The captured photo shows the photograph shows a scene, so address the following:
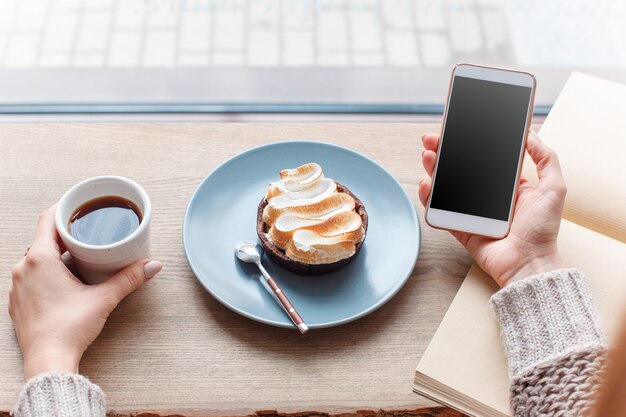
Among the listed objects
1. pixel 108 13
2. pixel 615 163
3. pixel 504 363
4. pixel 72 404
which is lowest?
pixel 108 13

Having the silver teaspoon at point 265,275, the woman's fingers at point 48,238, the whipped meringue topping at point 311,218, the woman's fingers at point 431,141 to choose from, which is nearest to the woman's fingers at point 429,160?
the woman's fingers at point 431,141

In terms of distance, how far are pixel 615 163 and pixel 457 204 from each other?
Result: 12.1 inches

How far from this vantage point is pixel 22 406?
0.76 m

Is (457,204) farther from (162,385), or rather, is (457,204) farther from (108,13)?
(108,13)

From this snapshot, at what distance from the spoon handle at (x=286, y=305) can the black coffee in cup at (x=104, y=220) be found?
0.61ft

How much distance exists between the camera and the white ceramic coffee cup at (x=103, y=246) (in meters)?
0.81

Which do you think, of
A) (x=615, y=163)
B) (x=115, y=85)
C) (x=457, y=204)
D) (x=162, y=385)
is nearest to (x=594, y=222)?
(x=615, y=163)

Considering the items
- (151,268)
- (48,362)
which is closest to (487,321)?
(151,268)

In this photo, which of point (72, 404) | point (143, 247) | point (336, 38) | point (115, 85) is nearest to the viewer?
point (72, 404)

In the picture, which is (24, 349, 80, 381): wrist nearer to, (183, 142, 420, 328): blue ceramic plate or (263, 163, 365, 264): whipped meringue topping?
(183, 142, 420, 328): blue ceramic plate

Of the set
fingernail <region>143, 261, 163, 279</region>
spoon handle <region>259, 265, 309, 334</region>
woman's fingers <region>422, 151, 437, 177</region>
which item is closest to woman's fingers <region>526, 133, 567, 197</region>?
woman's fingers <region>422, 151, 437, 177</region>

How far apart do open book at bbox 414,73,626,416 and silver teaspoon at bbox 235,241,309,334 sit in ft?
0.53

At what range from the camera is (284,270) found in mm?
901

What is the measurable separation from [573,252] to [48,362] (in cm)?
71
